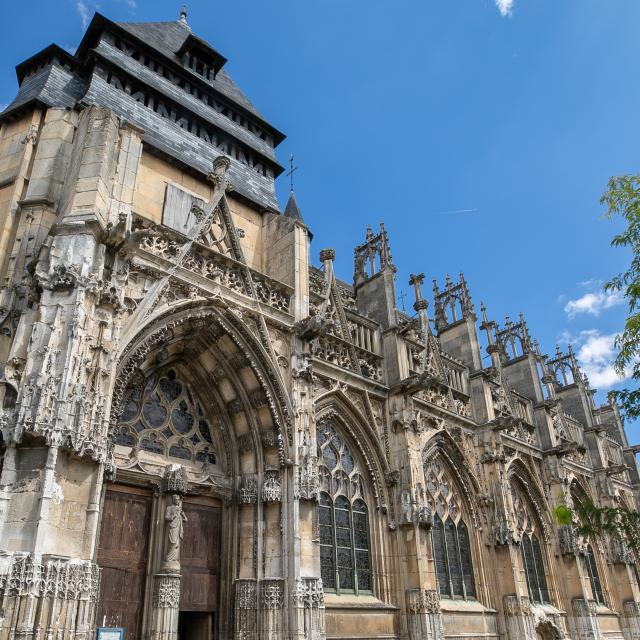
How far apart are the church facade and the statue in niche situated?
1.3 inches

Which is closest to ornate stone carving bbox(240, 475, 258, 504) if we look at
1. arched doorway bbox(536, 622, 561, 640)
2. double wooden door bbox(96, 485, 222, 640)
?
double wooden door bbox(96, 485, 222, 640)

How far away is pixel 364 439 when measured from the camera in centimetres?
1294

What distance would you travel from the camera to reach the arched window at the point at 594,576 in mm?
19562

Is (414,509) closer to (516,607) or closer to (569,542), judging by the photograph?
(516,607)

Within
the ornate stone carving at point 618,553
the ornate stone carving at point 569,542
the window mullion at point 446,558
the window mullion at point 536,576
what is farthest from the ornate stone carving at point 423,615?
the ornate stone carving at point 618,553

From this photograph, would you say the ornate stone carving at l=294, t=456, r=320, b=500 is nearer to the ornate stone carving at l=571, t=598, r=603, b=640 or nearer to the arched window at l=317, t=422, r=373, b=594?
the arched window at l=317, t=422, r=373, b=594

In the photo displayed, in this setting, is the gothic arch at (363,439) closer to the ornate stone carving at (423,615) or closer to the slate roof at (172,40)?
the ornate stone carving at (423,615)

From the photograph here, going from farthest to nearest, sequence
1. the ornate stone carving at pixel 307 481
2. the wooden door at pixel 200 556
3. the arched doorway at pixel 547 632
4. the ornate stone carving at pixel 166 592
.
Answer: the arched doorway at pixel 547 632 < the ornate stone carving at pixel 307 481 < the wooden door at pixel 200 556 < the ornate stone carving at pixel 166 592

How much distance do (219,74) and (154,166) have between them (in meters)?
7.26

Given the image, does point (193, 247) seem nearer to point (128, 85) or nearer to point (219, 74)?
point (128, 85)

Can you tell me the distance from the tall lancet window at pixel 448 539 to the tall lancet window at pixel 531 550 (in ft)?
7.74

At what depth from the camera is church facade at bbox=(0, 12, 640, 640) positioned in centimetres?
743

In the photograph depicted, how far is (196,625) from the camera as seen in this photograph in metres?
9.99

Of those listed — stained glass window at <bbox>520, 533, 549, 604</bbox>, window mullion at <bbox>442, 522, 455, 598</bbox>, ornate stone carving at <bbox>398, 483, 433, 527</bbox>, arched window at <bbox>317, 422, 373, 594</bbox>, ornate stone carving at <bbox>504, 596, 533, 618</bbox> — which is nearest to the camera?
arched window at <bbox>317, 422, 373, 594</bbox>
